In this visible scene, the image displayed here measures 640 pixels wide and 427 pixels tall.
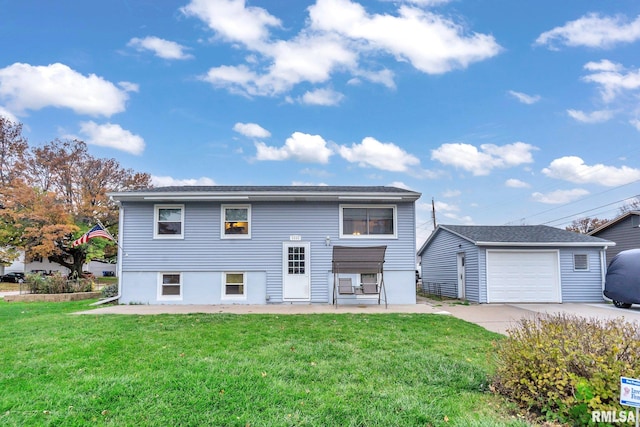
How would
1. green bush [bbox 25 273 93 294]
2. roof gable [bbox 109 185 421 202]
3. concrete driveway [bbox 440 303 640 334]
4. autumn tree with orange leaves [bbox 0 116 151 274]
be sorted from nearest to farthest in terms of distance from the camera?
concrete driveway [bbox 440 303 640 334] → roof gable [bbox 109 185 421 202] → green bush [bbox 25 273 93 294] → autumn tree with orange leaves [bbox 0 116 151 274]

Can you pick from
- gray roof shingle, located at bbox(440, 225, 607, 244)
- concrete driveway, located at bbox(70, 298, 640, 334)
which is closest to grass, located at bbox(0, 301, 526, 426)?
concrete driveway, located at bbox(70, 298, 640, 334)

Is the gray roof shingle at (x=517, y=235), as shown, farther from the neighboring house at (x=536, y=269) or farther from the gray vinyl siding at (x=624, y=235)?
the gray vinyl siding at (x=624, y=235)

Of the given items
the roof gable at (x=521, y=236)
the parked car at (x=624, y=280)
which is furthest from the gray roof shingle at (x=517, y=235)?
the parked car at (x=624, y=280)

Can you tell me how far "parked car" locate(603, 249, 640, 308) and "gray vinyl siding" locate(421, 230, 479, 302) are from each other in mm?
4342

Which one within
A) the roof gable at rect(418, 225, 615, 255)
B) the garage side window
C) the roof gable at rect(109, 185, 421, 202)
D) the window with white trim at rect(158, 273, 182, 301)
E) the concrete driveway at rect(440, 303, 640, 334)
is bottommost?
the concrete driveway at rect(440, 303, 640, 334)

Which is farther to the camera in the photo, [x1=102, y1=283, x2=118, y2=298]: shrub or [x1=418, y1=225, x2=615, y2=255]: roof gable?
[x1=102, y1=283, x2=118, y2=298]: shrub

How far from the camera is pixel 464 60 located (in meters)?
13.2

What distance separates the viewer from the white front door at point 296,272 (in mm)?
12102

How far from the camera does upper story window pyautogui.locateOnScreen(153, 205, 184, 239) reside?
1227cm

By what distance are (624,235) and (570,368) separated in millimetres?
19267

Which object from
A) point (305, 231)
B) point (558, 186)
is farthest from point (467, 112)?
point (558, 186)

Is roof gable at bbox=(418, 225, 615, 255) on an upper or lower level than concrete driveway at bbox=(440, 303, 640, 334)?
upper

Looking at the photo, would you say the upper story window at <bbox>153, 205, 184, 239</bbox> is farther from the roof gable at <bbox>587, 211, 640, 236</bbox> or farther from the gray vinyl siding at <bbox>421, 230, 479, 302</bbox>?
the roof gable at <bbox>587, 211, 640, 236</bbox>

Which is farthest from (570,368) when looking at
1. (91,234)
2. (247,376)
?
(91,234)
